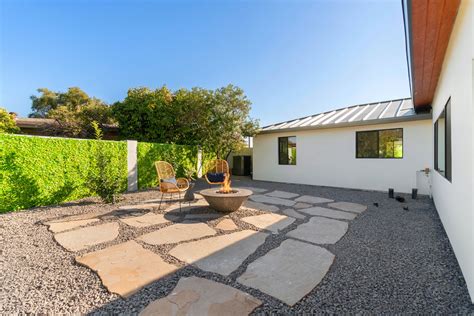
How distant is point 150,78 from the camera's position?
12172mm

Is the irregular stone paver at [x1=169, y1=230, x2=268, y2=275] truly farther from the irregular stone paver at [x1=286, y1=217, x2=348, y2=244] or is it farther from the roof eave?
the roof eave

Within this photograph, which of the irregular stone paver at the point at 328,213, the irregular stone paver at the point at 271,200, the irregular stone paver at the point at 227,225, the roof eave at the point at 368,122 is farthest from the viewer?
the roof eave at the point at 368,122

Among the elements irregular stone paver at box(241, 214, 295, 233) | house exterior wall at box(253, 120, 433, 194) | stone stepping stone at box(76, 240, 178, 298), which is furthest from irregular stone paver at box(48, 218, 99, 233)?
house exterior wall at box(253, 120, 433, 194)

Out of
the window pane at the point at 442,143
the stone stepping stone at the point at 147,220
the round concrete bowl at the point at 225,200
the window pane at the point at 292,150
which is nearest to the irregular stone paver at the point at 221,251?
the round concrete bowl at the point at 225,200

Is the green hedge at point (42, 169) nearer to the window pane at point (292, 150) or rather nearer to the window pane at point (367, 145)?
the window pane at point (292, 150)

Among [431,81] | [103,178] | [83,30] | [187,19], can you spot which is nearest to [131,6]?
[187,19]

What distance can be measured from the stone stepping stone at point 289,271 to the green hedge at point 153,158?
6304mm

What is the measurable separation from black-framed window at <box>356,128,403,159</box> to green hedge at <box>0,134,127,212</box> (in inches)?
370

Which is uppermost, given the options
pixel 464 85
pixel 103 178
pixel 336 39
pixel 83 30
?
pixel 83 30

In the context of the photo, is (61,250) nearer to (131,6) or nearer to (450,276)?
(450,276)

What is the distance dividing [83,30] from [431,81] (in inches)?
435

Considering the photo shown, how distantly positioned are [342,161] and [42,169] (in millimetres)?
9857

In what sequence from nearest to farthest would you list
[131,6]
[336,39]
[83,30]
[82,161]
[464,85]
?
[464,85] → [82,161] → [131,6] → [336,39] → [83,30]

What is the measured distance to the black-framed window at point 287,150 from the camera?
1011 cm
